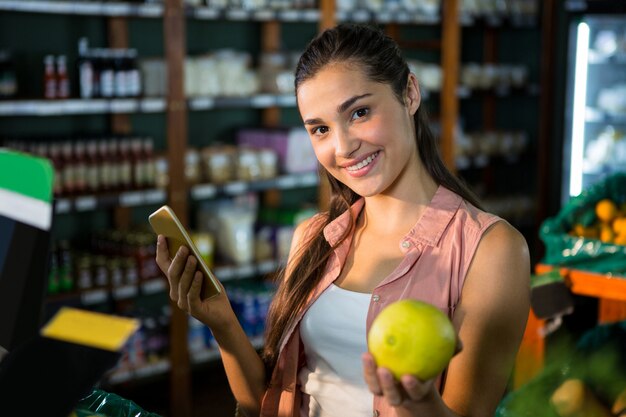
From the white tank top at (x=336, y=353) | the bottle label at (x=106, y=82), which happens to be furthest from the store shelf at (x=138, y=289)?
the white tank top at (x=336, y=353)

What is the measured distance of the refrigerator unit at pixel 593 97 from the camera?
5133mm

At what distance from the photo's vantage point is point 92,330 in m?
0.92

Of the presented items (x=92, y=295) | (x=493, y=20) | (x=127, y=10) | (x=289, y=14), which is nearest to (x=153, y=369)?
(x=92, y=295)

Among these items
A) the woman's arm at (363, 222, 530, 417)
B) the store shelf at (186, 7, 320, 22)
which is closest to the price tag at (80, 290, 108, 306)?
the store shelf at (186, 7, 320, 22)

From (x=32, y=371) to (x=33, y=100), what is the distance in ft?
9.57

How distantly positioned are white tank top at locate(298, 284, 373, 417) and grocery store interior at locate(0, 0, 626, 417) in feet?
2.32

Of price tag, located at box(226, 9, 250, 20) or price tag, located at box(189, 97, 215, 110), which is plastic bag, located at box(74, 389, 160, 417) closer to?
price tag, located at box(189, 97, 215, 110)

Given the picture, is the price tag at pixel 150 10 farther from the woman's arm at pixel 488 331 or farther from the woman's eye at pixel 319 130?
the woman's arm at pixel 488 331

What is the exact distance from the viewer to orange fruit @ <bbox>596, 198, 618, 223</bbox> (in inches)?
109

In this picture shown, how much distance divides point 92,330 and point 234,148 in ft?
11.8

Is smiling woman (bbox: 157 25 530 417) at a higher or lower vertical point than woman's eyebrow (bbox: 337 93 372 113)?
lower

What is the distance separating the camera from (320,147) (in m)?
1.70

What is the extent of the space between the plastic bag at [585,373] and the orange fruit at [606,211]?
0.46 meters

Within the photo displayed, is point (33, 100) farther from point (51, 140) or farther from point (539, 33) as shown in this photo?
point (539, 33)
